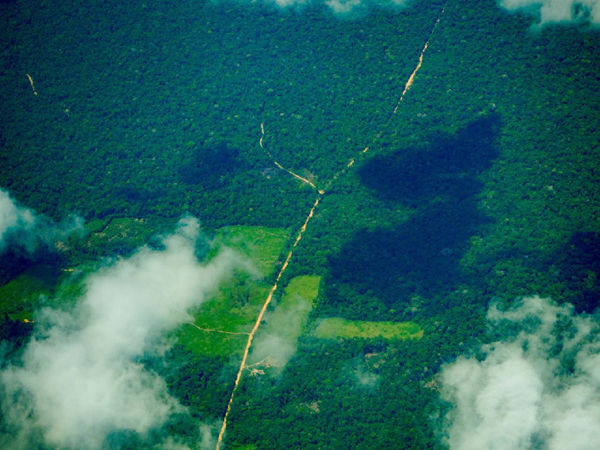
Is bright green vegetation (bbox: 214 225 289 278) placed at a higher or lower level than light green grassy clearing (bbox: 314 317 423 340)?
higher

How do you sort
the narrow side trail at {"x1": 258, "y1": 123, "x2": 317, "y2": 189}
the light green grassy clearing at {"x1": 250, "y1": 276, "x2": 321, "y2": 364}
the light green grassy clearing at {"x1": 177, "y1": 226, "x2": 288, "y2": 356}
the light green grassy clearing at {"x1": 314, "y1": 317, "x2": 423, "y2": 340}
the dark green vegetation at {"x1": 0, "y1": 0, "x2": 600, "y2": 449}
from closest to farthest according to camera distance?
the dark green vegetation at {"x1": 0, "y1": 0, "x2": 600, "y2": 449}
the light green grassy clearing at {"x1": 314, "y1": 317, "x2": 423, "y2": 340}
the light green grassy clearing at {"x1": 250, "y1": 276, "x2": 321, "y2": 364}
the light green grassy clearing at {"x1": 177, "y1": 226, "x2": 288, "y2": 356}
the narrow side trail at {"x1": 258, "y1": 123, "x2": 317, "y2": 189}

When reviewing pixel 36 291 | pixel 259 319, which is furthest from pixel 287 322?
pixel 36 291

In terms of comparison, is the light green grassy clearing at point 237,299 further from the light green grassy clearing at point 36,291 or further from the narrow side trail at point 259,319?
the light green grassy clearing at point 36,291

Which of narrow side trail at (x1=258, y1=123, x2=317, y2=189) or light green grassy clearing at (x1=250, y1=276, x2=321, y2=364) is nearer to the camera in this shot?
light green grassy clearing at (x1=250, y1=276, x2=321, y2=364)

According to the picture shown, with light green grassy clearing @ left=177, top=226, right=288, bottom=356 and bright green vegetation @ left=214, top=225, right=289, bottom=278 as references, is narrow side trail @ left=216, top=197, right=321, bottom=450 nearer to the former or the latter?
light green grassy clearing @ left=177, top=226, right=288, bottom=356

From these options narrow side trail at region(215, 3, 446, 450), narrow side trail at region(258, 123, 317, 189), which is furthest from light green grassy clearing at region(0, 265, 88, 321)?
narrow side trail at region(258, 123, 317, 189)

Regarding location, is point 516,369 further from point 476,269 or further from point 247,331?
point 247,331
